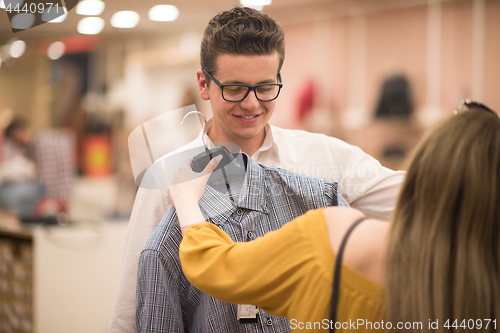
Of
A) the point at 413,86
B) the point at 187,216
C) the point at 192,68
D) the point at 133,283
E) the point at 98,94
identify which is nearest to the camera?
the point at 187,216

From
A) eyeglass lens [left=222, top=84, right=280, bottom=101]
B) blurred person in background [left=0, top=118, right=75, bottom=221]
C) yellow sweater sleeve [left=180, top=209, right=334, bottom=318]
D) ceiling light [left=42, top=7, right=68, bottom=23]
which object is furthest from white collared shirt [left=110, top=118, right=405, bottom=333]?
blurred person in background [left=0, top=118, right=75, bottom=221]

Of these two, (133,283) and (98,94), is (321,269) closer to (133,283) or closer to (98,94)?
(133,283)

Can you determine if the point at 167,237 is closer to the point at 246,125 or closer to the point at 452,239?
the point at 246,125

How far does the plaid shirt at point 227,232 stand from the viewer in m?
0.84

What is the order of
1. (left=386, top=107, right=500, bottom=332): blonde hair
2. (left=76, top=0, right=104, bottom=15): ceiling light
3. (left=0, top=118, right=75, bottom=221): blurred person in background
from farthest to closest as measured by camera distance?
(left=0, top=118, right=75, bottom=221): blurred person in background, (left=76, top=0, right=104, bottom=15): ceiling light, (left=386, top=107, right=500, bottom=332): blonde hair

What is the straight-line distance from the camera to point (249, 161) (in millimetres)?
902

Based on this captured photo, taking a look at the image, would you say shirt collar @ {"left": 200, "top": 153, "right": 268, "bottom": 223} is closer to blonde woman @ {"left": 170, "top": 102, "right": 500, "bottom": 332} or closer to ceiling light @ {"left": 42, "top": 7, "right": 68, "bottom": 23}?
blonde woman @ {"left": 170, "top": 102, "right": 500, "bottom": 332}

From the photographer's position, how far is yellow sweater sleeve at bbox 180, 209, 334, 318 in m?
0.63

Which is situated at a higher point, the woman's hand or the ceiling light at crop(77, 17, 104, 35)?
the ceiling light at crop(77, 17, 104, 35)

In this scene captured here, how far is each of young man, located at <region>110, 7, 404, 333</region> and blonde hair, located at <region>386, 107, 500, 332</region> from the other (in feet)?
1.51

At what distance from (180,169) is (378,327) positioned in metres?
0.47

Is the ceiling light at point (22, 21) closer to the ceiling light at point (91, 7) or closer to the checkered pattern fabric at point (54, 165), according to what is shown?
the ceiling light at point (91, 7)

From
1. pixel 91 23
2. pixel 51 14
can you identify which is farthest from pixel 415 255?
pixel 91 23

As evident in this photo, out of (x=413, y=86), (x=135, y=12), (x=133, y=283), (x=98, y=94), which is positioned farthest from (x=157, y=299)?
(x=98, y=94)
